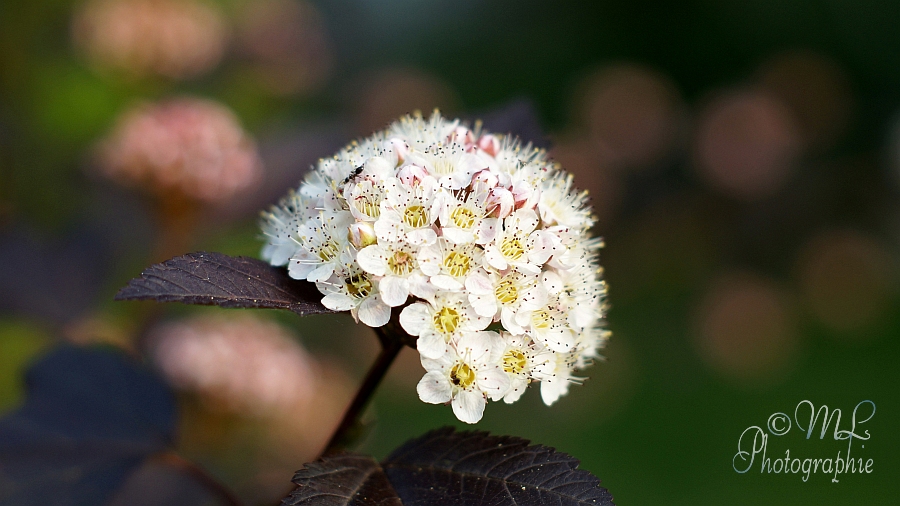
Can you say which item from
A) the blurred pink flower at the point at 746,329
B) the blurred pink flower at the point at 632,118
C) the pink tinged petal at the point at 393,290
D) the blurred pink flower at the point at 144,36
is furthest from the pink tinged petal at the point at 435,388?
the blurred pink flower at the point at 632,118

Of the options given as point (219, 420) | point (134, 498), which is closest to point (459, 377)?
point (134, 498)

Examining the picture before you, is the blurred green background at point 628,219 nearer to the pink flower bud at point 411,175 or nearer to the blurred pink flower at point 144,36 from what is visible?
the blurred pink flower at point 144,36

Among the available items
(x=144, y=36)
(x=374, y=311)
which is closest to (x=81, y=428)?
(x=374, y=311)

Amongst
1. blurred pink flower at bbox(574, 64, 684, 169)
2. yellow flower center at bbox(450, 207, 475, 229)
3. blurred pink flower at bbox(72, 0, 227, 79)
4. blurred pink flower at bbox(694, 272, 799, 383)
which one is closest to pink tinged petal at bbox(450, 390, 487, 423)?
yellow flower center at bbox(450, 207, 475, 229)

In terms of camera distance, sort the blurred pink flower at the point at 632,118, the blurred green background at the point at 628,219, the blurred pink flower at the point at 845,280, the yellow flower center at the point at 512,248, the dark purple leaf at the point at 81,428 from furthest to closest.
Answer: the blurred pink flower at the point at 632,118 < the blurred pink flower at the point at 845,280 < the blurred green background at the point at 628,219 < the dark purple leaf at the point at 81,428 < the yellow flower center at the point at 512,248

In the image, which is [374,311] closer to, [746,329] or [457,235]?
[457,235]

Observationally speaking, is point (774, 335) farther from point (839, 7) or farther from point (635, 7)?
point (635, 7)
